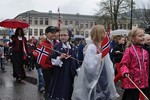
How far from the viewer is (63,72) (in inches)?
277

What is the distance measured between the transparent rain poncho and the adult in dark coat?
7044 mm

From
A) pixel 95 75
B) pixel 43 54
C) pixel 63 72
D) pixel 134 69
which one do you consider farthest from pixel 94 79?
pixel 43 54

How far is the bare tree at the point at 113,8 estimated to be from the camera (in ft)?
188

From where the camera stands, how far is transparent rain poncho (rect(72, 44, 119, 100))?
6098mm

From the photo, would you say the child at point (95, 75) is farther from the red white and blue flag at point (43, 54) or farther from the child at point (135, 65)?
the red white and blue flag at point (43, 54)

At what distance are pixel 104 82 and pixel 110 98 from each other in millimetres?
291

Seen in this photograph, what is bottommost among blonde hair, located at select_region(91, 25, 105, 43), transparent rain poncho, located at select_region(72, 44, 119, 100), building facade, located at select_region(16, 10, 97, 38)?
transparent rain poncho, located at select_region(72, 44, 119, 100)

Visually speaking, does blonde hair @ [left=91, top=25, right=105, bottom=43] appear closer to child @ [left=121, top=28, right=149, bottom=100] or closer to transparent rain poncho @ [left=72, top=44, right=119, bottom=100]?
transparent rain poncho @ [left=72, top=44, right=119, bottom=100]

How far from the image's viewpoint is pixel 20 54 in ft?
43.4

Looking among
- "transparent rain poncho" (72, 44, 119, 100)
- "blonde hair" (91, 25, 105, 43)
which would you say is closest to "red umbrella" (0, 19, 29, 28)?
"blonde hair" (91, 25, 105, 43)

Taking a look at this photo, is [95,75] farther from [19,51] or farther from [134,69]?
[19,51]

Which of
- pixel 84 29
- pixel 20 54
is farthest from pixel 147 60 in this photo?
pixel 84 29

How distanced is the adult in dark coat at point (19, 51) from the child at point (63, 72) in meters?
5.95

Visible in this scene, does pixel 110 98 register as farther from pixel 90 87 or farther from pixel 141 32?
pixel 141 32
